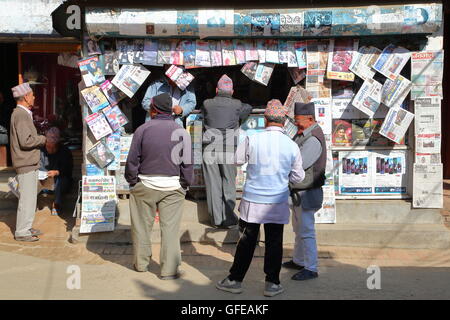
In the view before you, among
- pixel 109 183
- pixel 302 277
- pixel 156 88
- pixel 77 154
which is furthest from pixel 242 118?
pixel 77 154

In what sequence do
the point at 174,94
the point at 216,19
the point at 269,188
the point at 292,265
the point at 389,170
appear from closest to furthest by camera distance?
1. the point at 269,188
2. the point at 292,265
3. the point at 216,19
4. the point at 389,170
5. the point at 174,94

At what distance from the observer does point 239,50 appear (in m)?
7.61

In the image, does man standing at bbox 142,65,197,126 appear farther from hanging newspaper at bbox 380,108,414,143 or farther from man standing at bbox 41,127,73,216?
hanging newspaper at bbox 380,108,414,143

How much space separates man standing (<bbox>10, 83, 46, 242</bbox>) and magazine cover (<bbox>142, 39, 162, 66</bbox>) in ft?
5.05

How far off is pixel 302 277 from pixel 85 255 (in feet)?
8.61

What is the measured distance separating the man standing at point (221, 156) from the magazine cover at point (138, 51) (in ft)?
3.38

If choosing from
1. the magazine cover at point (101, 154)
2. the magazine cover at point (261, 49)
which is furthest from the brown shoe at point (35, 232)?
the magazine cover at point (261, 49)

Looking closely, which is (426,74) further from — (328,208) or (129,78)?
(129,78)

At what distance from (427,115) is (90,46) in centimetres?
434

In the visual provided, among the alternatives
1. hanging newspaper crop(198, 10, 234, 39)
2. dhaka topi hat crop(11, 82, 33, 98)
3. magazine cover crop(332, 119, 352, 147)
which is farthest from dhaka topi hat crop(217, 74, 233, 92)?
dhaka topi hat crop(11, 82, 33, 98)

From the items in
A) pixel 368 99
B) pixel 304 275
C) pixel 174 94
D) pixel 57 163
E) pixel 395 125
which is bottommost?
pixel 304 275

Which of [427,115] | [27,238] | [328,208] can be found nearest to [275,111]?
[328,208]

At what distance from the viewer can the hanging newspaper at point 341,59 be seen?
24.7 feet
